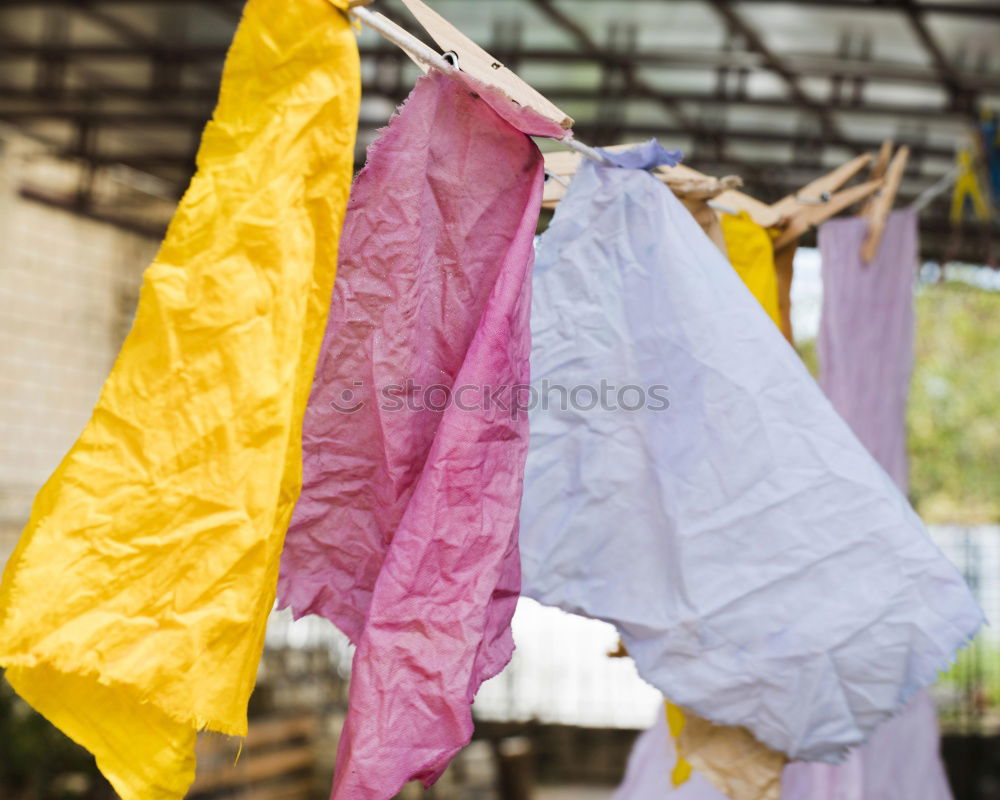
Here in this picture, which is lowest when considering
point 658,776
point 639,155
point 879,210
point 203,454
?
point 658,776

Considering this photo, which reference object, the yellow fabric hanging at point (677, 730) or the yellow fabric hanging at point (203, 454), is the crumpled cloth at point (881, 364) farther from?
the yellow fabric hanging at point (203, 454)

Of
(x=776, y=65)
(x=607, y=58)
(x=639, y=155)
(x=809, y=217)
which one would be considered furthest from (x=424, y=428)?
(x=776, y=65)

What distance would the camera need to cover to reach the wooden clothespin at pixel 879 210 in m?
1.87

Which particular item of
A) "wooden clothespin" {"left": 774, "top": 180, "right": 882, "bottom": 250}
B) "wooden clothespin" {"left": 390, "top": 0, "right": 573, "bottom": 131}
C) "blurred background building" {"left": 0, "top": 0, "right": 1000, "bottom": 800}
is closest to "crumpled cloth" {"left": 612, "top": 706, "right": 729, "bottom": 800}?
"wooden clothespin" {"left": 774, "top": 180, "right": 882, "bottom": 250}

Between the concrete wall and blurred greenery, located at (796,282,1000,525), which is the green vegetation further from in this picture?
the concrete wall

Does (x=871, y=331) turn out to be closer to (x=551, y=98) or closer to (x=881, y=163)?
(x=881, y=163)

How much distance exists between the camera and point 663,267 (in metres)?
1.25

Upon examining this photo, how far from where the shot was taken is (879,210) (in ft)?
6.22

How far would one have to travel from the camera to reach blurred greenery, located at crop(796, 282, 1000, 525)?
28.6 feet

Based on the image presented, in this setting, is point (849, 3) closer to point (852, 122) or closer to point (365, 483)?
point (852, 122)

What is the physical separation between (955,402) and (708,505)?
27.9 ft

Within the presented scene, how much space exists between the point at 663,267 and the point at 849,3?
2629 millimetres

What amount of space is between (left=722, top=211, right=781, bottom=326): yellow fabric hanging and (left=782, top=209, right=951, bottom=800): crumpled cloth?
0.32m

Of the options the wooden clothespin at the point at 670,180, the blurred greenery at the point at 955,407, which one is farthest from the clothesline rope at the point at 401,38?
the blurred greenery at the point at 955,407
